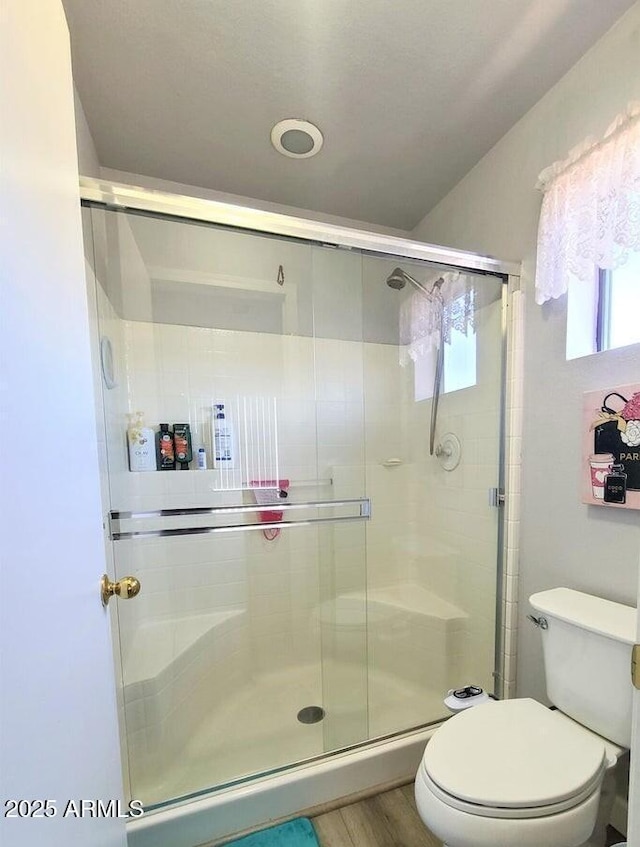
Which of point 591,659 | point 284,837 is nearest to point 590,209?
point 591,659

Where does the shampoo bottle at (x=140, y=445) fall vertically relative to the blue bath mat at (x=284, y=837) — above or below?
above

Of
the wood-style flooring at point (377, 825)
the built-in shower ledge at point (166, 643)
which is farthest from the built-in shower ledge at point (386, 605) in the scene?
the wood-style flooring at point (377, 825)

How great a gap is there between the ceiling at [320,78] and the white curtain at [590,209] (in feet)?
1.21

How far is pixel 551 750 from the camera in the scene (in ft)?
3.14

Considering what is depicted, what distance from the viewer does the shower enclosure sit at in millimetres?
1475

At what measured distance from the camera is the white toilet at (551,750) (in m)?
0.83

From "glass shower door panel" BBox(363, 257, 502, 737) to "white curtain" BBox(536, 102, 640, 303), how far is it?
12.5 inches

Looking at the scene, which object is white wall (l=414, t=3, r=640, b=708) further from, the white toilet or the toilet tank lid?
the white toilet

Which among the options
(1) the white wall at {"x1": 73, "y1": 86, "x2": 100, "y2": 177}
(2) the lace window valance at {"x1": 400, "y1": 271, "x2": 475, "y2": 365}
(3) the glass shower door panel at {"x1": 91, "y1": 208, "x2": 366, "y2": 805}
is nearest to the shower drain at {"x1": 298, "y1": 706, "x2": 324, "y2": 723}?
(3) the glass shower door panel at {"x1": 91, "y1": 208, "x2": 366, "y2": 805}

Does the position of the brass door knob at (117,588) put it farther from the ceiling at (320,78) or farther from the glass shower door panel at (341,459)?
the ceiling at (320,78)

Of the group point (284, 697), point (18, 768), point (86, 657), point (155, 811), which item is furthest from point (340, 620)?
point (18, 768)

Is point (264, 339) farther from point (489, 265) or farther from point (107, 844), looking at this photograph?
point (107, 844)

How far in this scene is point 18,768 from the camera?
0.39 meters

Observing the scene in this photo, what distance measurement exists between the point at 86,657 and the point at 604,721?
1307mm
